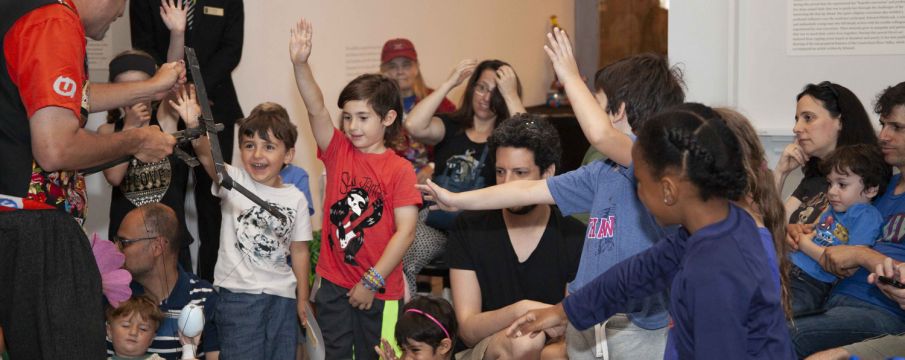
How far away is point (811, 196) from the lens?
157 inches

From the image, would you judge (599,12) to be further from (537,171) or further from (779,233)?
(779,233)

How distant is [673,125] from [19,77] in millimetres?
1765

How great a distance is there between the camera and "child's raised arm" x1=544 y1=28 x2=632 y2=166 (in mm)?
2855

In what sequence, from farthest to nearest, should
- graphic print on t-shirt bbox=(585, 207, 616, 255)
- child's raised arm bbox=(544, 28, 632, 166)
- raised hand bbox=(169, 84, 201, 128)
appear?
raised hand bbox=(169, 84, 201, 128) → graphic print on t-shirt bbox=(585, 207, 616, 255) → child's raised arm bbox=(544, 28, 632, 166)

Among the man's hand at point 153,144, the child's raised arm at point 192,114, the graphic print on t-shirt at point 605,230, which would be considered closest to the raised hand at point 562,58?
the graphic print on t-shirt at point 605,230

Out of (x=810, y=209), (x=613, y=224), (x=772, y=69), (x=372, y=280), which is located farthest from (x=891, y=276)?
(x=372, y=280)

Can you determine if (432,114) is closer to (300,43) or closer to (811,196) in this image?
(300,43)

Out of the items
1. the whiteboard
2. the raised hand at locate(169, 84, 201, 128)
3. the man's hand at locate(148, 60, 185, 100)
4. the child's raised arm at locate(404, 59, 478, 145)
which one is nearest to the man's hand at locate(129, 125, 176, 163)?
the man's hand at locate(148, 60, 185, 100)

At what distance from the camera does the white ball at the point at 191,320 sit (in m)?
3.65

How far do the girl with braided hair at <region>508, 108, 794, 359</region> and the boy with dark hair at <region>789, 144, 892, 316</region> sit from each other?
4.94 feet

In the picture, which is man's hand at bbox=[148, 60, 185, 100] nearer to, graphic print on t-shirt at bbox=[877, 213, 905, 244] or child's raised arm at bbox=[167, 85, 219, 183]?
child's raised arm at bbox=[167, 85, 219, 183]

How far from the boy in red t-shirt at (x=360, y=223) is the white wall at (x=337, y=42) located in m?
2.10

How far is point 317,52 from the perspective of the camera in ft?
21.1

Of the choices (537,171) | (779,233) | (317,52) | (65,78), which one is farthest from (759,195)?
(317,52)
